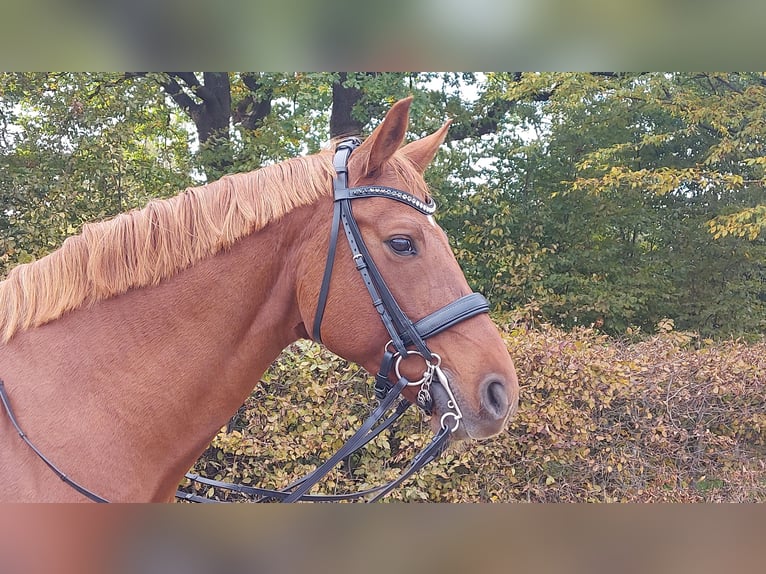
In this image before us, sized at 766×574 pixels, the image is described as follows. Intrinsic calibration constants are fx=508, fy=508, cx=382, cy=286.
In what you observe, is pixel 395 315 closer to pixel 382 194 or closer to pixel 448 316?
pixel 448 316

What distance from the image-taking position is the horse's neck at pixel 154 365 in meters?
1.66

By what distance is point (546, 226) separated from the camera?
29.9ft

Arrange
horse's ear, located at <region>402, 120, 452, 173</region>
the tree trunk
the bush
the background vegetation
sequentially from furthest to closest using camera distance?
the tree trunk → the background vegetation → the bush → horse's ear, located at <region>402, 120, 452, 173</region>

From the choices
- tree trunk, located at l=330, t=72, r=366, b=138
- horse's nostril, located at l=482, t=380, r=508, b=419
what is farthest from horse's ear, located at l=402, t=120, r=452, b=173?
tree trunk, located at l=330, t=72, r=366, b=138

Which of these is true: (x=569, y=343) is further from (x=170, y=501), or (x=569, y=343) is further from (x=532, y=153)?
(x=532, y=153)

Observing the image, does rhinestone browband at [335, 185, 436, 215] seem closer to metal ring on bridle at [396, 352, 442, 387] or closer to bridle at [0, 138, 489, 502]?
bridle at [0, 138, 489, 502]

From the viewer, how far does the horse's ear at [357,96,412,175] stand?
6.06ft

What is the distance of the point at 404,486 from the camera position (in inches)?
171

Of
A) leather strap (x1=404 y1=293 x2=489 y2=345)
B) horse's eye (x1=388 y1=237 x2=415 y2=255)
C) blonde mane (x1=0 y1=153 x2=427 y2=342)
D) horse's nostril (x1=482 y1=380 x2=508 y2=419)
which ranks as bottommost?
horse's nostril (x1=482 y1=380 x2=508 y2=419)

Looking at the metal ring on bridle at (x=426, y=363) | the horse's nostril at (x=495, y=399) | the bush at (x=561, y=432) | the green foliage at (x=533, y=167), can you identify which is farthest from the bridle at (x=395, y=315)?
the green foliage at (x=533, y=167)

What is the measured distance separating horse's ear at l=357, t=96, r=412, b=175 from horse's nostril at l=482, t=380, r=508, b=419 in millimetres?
908

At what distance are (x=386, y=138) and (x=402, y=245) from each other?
1.34 ft

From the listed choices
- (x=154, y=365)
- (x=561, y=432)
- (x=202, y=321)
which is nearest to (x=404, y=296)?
(x=202, y=321)
